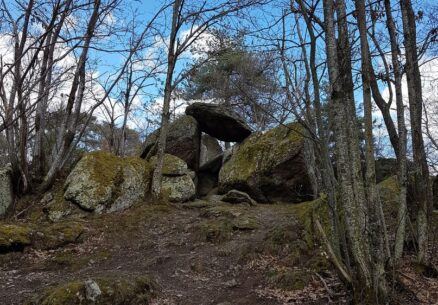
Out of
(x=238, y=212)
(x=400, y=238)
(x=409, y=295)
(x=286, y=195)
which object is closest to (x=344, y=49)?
(x=400, y=238)

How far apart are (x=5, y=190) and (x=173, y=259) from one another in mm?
5048

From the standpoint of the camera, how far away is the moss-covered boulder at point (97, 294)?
15.5 ft

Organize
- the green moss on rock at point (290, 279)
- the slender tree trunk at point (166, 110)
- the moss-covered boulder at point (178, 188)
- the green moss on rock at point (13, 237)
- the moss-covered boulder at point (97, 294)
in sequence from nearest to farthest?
the moss-covered boulder at point (97, 294), the green moss on rock at point (290, 279), the green moss on rock at point (13, 237), the slender tree trunk at point (166, 110), the moss-covered boulder at point (178, 188)

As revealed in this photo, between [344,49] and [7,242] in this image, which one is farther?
[7,242]

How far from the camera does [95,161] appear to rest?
1025cm

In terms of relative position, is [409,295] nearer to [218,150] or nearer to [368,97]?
[368,97]

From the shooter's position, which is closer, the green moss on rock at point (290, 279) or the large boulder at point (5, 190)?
the green moss on rock at point (290, 279)

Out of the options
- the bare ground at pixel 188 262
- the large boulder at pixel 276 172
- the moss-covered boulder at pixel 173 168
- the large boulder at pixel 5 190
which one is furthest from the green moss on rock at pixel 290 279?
the large boulder at pixel 5 190

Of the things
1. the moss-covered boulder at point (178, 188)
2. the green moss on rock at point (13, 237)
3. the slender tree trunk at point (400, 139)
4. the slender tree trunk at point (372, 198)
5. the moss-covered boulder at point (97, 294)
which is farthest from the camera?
the moss-covered boulder at point (178, 188)

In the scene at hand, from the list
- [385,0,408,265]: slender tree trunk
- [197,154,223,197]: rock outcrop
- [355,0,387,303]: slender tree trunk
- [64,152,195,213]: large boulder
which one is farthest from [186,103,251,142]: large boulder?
[355,0,387,303]: slender tree trunk

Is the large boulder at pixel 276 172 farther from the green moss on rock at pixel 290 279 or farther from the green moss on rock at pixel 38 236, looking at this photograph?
the green moss on rock at pixel 290 279

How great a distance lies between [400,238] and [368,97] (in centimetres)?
194

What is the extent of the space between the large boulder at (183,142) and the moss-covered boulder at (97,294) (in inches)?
365

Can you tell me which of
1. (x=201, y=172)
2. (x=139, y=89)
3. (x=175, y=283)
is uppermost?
(x=139, y=89)
